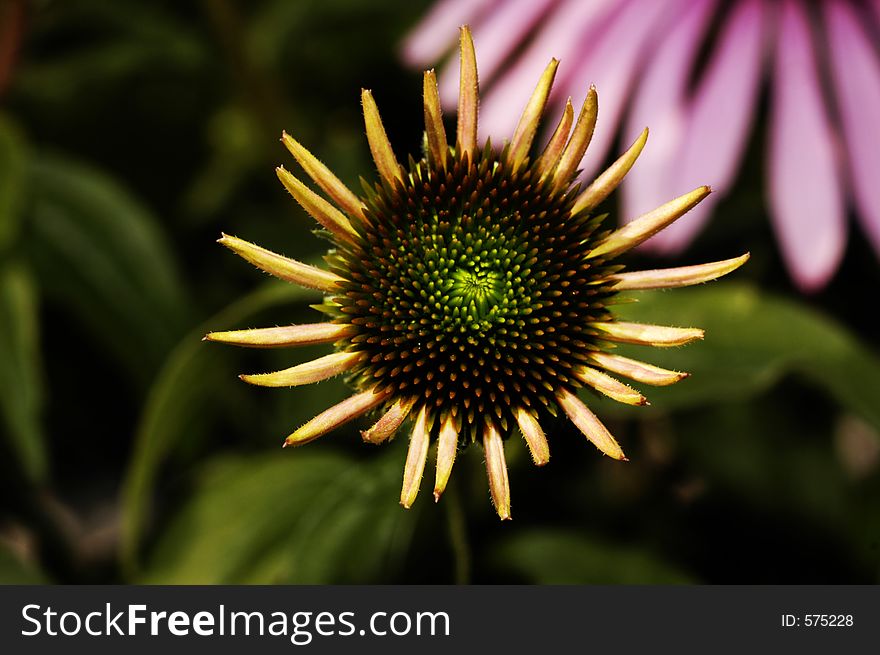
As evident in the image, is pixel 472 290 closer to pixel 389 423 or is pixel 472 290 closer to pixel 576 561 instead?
pixel 389 423

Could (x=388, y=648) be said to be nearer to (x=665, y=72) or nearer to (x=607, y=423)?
(x=607, y=423)

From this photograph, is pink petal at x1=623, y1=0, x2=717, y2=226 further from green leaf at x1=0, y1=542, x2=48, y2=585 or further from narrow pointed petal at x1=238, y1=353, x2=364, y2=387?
green leaf at x1=0, y1=542, x2=48, y2=585

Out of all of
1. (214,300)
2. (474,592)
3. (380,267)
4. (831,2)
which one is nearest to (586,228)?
(380,267)

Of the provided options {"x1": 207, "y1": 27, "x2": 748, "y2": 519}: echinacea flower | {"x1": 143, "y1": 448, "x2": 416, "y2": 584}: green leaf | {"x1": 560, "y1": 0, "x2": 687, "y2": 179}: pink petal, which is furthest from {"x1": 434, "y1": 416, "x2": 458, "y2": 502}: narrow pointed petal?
{"x1": 560, "y1": 0, "x2": 687, "y2": 179}: pink petal

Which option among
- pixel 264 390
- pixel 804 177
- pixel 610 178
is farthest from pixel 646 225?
pixel 264 390

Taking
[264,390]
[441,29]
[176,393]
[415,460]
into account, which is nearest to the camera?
[415,460]

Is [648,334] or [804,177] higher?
[804,177]

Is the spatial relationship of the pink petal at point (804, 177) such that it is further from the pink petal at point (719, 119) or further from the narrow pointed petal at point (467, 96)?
the narrow pointed petal at point (467, 96)
